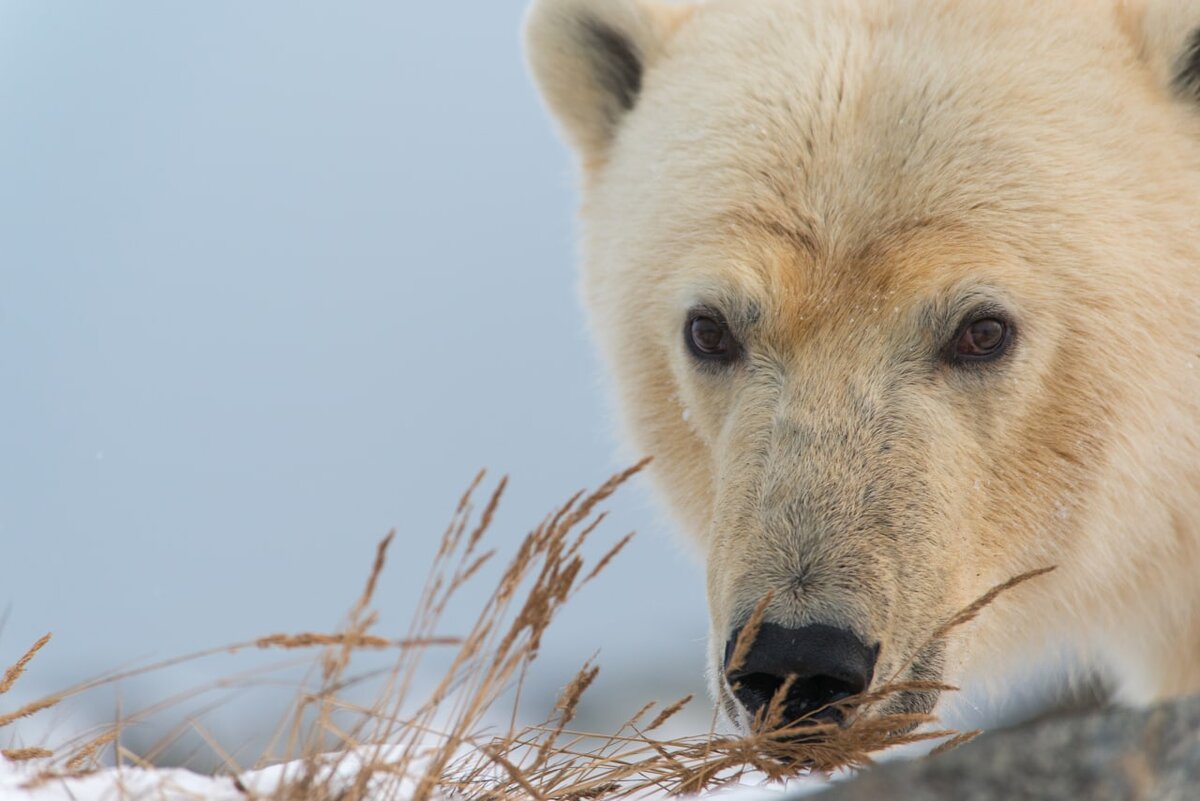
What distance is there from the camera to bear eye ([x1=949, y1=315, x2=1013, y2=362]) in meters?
3.25

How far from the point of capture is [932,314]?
3232 millimetres

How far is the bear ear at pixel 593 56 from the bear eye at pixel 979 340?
1.75 meters

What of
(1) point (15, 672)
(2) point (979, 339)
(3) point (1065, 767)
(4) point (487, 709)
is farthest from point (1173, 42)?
(1) point (15, 672)

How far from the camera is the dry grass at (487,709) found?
228 centimetres

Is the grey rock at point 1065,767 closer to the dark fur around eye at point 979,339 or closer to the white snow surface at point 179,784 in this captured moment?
the white snow surface at point 179,784

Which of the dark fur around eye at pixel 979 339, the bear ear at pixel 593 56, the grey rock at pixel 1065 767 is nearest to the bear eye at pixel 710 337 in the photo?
the dark fur around eye at pixel 979 339

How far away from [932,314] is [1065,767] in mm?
2010

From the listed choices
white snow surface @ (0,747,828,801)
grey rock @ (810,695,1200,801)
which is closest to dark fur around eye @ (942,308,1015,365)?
white snow surface @ (0,747,828,801)

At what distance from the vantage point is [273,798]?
6.77 ft

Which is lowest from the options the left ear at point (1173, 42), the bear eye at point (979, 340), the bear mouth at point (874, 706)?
the bear mouth at point (874, 706)

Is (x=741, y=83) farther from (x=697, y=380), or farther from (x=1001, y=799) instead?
(x=1001, y=799)

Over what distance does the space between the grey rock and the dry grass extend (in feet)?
2.94

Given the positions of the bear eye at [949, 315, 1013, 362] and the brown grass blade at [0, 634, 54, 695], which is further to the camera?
the bear eye at [949, 315, 1013, 362]

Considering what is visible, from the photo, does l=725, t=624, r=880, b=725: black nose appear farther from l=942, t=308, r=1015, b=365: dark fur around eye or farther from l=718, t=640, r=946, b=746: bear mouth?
l=942, t=308, r=1015, b=365: dark fur around eye
